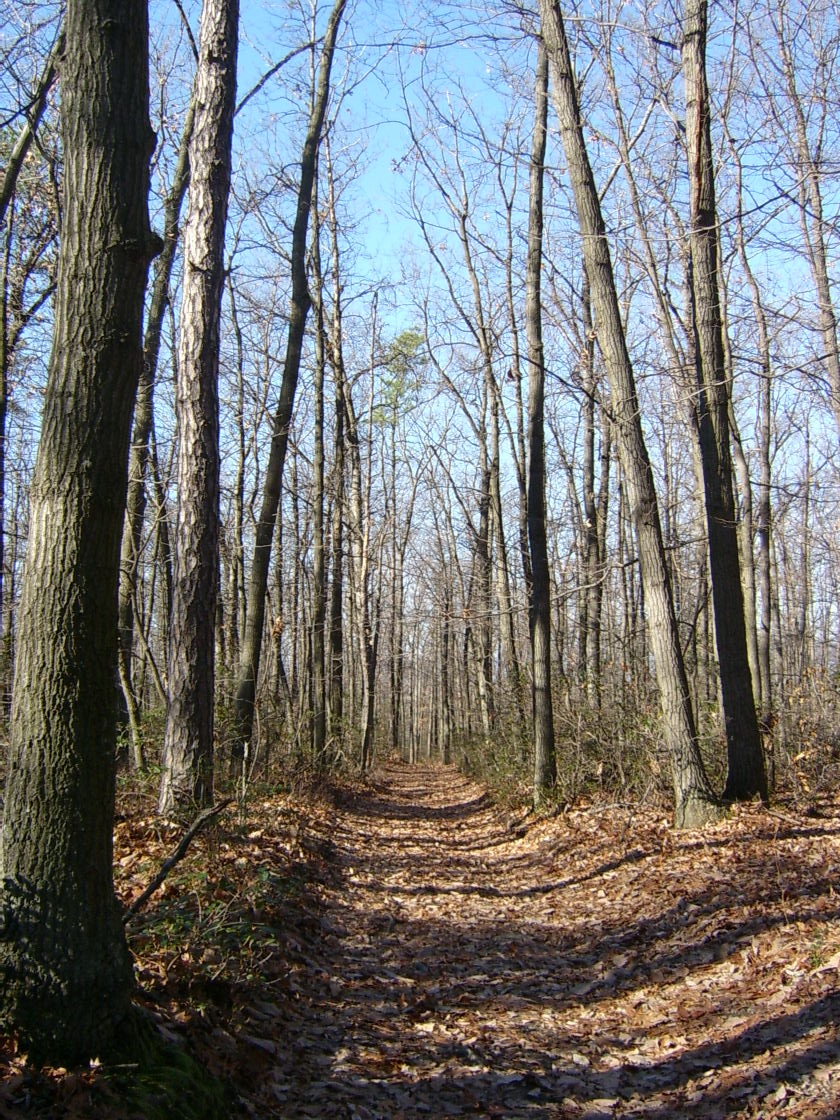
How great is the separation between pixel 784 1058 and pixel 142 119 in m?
5.26

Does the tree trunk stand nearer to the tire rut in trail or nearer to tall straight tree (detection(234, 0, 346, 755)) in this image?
tall straight tree (detection(234, 0, 346, 755))

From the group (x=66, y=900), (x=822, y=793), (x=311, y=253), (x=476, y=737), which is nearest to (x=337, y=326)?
(x=311, y=253)

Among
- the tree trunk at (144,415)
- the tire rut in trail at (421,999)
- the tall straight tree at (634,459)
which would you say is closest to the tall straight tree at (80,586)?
the tire rut in trail at (421,999)

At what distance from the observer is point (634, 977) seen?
5.46 m

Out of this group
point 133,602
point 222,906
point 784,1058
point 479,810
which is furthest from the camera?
point 479,810

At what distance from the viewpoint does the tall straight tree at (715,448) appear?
826 centimetres

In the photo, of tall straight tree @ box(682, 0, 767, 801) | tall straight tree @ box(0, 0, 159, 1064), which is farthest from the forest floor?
tall straight tree @ box(682, 0, 767, 801)

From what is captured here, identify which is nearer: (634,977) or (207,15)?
(634,977)

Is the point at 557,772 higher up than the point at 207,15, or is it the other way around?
the point at 207,15

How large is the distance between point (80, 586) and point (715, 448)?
7.34m

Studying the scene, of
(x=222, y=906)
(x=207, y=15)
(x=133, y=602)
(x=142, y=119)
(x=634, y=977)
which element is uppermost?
(x=207, y=15)

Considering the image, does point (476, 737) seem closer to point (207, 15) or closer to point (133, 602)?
point (133, 602)

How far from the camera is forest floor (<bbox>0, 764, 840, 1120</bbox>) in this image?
3.80 metres

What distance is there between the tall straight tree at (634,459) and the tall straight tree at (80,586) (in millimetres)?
5911
